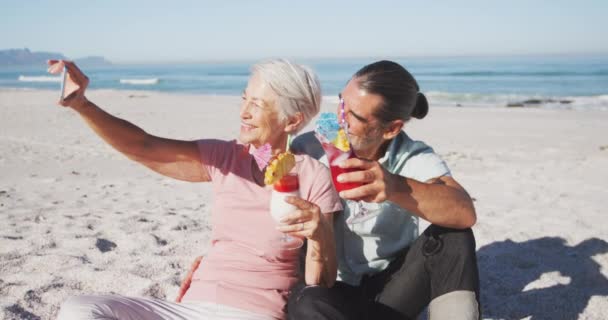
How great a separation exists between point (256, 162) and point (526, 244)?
2.99 metres

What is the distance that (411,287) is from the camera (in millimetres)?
2463

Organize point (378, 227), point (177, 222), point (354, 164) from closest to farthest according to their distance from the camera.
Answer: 1. point (354, 164)
2. point (378, 227)
3. point (177, 222)

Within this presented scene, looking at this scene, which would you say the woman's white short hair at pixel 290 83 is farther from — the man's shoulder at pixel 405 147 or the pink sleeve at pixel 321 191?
the man's shoulder at pixel 405 147

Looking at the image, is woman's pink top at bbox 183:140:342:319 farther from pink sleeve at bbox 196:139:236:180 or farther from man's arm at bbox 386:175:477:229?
man's arm at bbox 386:175:477:229

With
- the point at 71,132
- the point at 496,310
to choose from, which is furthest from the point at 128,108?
the point at 496,310

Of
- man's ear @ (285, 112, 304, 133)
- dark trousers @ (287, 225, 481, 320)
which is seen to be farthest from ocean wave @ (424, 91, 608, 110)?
man's ear @ (285, 112, 304, 133)

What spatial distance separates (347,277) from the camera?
2.80 m

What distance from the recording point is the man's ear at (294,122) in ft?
7.88

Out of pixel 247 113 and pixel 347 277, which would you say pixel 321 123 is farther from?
pixel 347 277

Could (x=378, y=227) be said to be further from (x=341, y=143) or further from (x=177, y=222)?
(x=177, y=222)

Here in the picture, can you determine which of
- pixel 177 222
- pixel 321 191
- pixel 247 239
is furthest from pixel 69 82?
pixel 177 222

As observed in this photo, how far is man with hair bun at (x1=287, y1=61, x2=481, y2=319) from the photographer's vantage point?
222cm

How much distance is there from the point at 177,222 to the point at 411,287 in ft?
9.66

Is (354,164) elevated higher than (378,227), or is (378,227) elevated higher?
(354,164)
